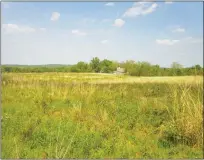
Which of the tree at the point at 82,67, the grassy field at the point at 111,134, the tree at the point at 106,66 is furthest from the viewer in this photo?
the tree at the point at 82,67

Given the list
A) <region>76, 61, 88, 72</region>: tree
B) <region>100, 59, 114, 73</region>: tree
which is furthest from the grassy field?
<region>76, 61, 88, 72</region>: tree

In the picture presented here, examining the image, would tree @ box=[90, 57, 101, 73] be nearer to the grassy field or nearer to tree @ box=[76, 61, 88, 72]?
tree @ box=[76, 61, 88, 72]

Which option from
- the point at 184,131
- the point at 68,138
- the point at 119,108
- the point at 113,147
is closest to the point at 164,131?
the point at 184,131

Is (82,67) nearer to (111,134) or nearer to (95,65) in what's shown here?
(95,65)

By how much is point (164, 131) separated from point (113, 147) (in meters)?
1.20

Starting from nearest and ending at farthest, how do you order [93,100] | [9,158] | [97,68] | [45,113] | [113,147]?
[9,158] → [113,147] → [45,113] → [93,100] → [97,68]

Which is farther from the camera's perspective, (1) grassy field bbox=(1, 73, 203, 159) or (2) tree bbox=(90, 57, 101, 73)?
(2) tree bbox=(90, 57, 101, 73)

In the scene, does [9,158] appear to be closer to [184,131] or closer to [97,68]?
[184,131]

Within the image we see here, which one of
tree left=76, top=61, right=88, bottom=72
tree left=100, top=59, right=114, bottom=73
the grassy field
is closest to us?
the grassy field

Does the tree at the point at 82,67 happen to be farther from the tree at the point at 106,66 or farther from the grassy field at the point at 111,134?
the grassy field at the point at 111,134

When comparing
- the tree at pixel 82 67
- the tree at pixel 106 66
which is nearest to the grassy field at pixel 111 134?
the tree at pixel 106 66

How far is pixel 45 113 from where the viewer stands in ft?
22.5

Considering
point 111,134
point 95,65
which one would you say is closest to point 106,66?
point 95,65

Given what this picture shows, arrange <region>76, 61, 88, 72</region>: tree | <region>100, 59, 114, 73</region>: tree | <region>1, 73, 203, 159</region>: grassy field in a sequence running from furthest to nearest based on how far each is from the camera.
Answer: <region>76, 61, 88, 72</region>: tree < <region>100, 59, 114, 73</region>: tree < <region>1, 73, 203, 159</region>: grassy field
